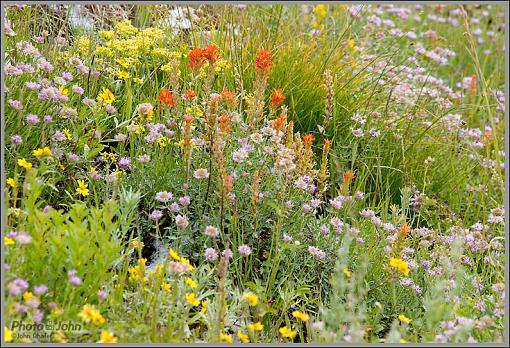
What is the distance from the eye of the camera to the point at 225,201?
2.72 metres

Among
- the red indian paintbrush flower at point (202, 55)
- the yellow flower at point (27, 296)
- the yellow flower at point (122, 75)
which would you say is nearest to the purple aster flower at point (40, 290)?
the yellow flower at point (27, 296)

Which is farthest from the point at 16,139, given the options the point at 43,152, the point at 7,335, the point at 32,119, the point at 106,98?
the point at 7,335

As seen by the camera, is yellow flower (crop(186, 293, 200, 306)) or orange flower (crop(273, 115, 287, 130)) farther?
orange flower (crop(273, 115, 287, 130))

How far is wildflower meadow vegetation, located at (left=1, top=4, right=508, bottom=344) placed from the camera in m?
2.20

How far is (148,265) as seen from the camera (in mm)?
2916

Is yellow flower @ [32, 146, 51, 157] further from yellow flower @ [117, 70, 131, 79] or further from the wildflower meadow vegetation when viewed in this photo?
yellow flower @ [117, 70, 131, 79]

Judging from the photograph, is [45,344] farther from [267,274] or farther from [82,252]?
[267,274]

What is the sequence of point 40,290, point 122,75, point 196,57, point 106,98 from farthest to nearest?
point 122,75 → point 106,98 → point 196,57 → point 40,290

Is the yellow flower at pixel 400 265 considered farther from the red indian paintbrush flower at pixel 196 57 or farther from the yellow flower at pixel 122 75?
the yellow flower at pixel 122 75

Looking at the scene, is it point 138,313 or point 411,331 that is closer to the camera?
point 138,313

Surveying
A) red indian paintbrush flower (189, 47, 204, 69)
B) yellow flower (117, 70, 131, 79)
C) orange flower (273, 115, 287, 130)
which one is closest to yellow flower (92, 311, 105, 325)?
orange flower (273, 115, 287, 130)

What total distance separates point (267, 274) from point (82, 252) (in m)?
0.87

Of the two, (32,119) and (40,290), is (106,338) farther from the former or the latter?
(32,119)

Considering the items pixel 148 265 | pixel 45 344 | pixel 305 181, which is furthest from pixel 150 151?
pixel 45 344
